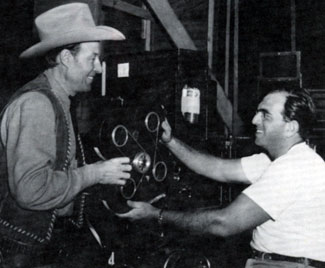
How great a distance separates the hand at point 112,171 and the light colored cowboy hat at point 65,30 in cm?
70

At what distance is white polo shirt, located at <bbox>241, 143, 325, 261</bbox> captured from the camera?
2.60m

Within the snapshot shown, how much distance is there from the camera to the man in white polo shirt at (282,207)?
2568 millimetres

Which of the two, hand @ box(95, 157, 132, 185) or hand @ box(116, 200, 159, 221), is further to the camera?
hand @ box(116, 200, 159, 221)

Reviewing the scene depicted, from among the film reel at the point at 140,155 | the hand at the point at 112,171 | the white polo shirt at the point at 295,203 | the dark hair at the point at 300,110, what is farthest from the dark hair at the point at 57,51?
the dark hair at the point at 300,110

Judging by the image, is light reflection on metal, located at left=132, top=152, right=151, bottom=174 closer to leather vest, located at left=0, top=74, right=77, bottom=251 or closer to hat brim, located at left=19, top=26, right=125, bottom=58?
leather vest, located at left=0, top=74, right=77, bottom=251

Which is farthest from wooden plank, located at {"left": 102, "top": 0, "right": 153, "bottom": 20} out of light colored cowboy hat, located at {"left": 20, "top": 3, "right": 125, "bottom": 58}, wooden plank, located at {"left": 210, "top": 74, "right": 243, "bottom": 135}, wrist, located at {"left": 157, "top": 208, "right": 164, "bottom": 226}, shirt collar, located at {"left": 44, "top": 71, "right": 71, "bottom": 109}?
wrist, located at {"left": 157, "top": 208, "right": 164, "bottom": 226}

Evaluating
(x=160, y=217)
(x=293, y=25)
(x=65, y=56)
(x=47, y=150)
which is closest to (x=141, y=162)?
(x=160, y=217)

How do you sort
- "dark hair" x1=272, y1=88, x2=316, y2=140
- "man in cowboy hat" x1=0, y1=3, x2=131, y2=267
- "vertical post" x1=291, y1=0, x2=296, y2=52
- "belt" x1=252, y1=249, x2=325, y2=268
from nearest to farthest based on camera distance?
"man in cowboy hat" x1=0, y1=3, x2=131, y2=267 → "belt" x1=252, y1=249, x2=325, y2=268 → "dark hair" x1=272, y1=88, x2=316, y2=140 → "vertical post" x1=291, y1=0, x2=296, y2=52

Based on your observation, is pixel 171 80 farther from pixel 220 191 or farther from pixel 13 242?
pixel 13 242

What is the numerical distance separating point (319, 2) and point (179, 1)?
2206 millimetres

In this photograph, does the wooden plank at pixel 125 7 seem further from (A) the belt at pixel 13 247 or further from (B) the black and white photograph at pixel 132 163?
(A) the belt at pixel 13 247

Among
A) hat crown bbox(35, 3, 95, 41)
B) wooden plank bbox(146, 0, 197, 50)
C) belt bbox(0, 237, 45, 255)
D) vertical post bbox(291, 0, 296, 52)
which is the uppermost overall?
vertical post bbox(291, 0, 296, 52)

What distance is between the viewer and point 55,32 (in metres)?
2.41

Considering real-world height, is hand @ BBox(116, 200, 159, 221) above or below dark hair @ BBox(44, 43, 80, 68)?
below
